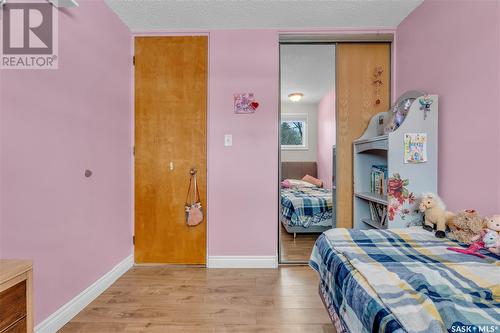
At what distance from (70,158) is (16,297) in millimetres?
1070

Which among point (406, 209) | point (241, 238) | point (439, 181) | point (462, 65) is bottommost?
point (241, 238)

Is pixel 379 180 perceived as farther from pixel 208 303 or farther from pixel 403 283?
pixel 208 303

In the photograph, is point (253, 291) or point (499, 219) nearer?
point (499, 219)

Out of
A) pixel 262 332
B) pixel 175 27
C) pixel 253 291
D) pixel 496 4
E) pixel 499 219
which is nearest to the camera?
pixel 499 219

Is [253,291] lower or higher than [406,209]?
lower

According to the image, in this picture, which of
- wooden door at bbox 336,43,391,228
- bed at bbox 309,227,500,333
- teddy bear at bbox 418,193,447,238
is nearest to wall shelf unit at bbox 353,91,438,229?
teddy bear at bbox 418,193,447,238

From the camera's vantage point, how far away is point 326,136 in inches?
167

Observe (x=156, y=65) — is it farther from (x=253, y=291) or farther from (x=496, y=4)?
(x=496, y=4)

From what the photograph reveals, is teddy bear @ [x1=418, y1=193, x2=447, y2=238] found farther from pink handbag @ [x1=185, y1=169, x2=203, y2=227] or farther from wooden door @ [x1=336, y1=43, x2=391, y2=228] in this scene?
pink handbag @ [x1=185, y1=169, x2=203, y2=227]

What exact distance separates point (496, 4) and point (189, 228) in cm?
288

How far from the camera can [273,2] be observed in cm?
221

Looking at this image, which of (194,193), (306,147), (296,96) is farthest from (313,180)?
(194,193)

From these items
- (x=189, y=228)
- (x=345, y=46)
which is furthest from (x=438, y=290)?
(x=345, y=46)

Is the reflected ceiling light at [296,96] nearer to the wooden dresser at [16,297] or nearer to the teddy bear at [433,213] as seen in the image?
the teddy bear at [433,213]
